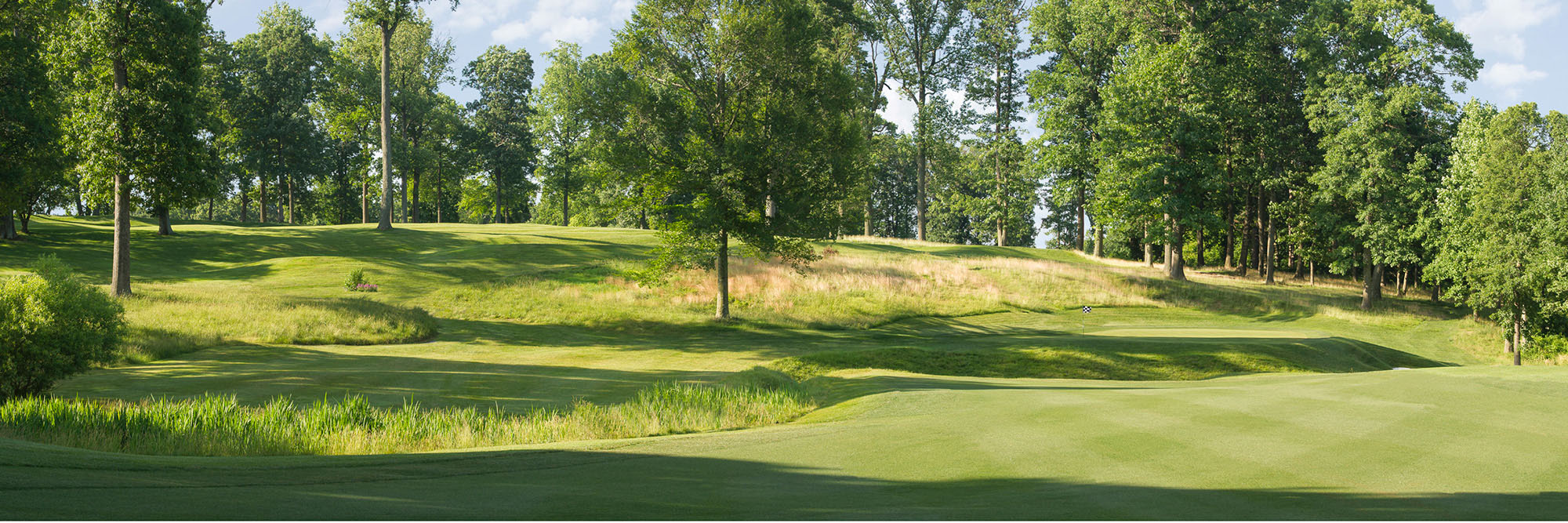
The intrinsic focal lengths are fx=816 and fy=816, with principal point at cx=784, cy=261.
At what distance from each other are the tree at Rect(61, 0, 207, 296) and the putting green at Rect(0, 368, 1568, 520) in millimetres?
25052

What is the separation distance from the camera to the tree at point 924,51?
5822cm

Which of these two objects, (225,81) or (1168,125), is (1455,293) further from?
(225,81)

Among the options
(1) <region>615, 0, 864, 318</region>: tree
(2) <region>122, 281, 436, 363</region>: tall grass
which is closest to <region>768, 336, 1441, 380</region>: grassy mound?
(1) <region>615, 0, 864, 318</region>: tree

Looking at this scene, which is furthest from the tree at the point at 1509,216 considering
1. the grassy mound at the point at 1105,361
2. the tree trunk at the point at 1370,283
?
the grassy mound at the point at 1105,361

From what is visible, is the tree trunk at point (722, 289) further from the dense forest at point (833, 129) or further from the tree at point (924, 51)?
the tree at point (924, 51)

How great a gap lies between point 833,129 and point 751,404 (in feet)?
60.3

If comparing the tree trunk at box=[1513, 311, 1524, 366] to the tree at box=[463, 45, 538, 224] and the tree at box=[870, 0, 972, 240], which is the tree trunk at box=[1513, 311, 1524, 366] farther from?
the tree at box=[463, 45, 538, 224]

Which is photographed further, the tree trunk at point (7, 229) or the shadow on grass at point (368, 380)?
the tree trunk at point (7, 229)

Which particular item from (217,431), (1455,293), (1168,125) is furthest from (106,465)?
(1455,293)

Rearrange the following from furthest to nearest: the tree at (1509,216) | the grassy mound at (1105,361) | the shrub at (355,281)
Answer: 1. the tree at (1509,216)
2. the shrub at (355,281)
3. the grassy mound at (1105,361)

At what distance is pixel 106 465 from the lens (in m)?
6.56

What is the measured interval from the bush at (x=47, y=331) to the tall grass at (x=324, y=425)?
124 cm

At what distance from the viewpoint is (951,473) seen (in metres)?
7.38

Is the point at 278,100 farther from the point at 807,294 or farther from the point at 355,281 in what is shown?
the point at 807,294
